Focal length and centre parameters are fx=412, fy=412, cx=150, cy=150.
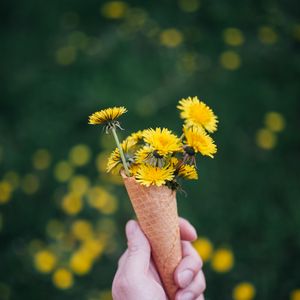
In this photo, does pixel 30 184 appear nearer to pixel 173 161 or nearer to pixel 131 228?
pixel 131 228

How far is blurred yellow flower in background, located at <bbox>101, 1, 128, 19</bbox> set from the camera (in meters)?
3.51

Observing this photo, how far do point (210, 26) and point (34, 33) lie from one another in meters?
1.53

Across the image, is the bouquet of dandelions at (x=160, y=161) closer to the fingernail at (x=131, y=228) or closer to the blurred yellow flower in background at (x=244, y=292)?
the fingernail at (x=131, y=228)

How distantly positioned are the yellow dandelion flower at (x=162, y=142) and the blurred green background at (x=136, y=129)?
1225 millimetres

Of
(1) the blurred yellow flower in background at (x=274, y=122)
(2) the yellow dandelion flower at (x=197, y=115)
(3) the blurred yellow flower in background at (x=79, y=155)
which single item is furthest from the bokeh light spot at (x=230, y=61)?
(2) the yellow dandelion flower at (x=197, y=115)

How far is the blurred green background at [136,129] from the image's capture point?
7.22 feet

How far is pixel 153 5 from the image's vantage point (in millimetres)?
3631

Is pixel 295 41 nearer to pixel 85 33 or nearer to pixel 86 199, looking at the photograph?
pixel 85 33

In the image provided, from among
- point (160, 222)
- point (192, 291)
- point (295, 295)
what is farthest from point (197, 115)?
point (295, 295)

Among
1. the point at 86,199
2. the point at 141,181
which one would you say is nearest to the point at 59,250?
the point at 86,199

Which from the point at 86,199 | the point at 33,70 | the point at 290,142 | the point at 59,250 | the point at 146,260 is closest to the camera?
the point at 146,260

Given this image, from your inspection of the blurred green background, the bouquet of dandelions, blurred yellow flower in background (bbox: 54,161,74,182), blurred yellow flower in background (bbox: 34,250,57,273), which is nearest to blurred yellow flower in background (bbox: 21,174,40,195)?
the blurred green background

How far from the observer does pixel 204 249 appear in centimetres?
217

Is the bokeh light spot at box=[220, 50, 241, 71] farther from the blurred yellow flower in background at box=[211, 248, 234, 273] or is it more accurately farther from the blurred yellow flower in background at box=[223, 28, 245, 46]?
the blurred yellow flower in background at box=[211, 248, 234, 273]
